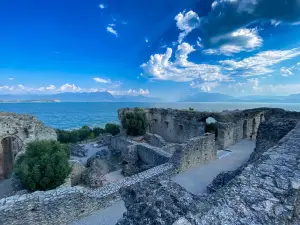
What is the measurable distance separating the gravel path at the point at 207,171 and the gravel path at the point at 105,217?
3413 millimetres

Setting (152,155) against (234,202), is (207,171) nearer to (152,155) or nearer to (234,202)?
(152,155)

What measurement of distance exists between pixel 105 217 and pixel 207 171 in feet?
21.7

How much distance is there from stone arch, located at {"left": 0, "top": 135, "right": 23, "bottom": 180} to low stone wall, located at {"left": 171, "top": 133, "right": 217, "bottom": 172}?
44.5 feet

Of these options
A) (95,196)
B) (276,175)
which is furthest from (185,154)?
(276,175)

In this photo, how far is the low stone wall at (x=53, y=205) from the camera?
6191mm

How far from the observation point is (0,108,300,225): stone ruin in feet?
7.86

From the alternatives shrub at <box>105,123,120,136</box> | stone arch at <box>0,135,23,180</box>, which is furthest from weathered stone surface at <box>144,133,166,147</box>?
stone arch at <box>0,135,23,180</box>

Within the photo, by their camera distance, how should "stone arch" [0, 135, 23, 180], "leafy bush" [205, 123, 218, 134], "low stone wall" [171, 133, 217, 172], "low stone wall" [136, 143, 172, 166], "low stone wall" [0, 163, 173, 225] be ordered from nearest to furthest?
"low stone wall" [0, 163, 173, 225], "low stone wall" [171, 133, 217, 172], "low stone wall" [136, 143, 172, 166], "stone arch" [0, 135, 23, 180], "leafy bush" [205, 123, 218, 134]

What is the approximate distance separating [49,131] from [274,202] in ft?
53.2

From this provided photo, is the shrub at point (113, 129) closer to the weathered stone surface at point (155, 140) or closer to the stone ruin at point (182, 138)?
the stone ruin at point (182, 138)

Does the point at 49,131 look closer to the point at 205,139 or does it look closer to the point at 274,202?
the point at 205,139

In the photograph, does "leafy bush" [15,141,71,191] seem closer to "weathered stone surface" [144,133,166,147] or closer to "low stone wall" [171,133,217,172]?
"low stone wall" [171,133,217,172]

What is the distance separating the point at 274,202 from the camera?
2.55m

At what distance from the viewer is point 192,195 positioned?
3.07 meters
